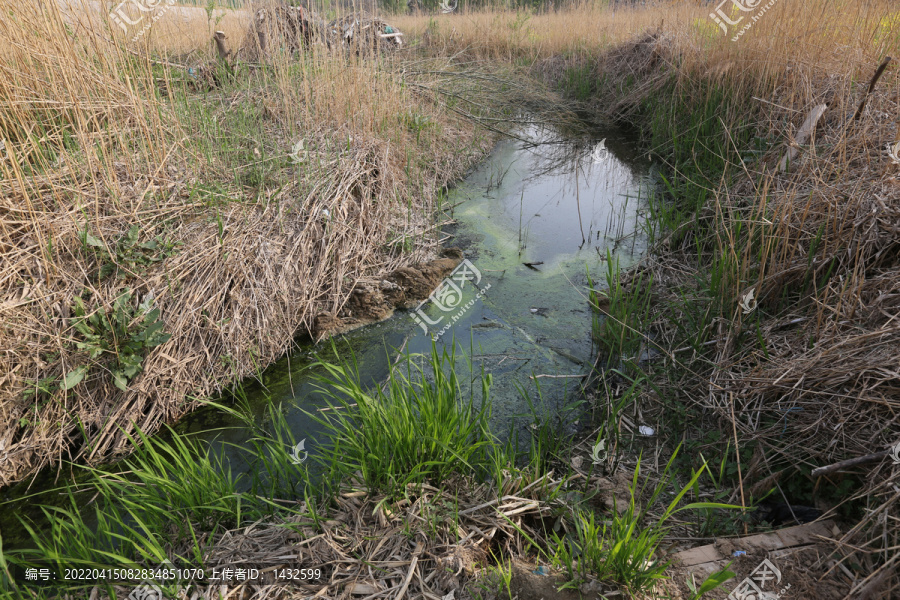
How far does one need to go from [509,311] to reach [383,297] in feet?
2.61

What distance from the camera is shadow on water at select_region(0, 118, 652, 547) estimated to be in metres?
2.30

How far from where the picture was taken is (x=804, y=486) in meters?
1.64

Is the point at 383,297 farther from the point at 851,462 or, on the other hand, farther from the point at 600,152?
the point at 600,152

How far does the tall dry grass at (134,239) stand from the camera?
6.80ft

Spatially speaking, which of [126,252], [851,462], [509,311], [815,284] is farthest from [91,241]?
[815,284]

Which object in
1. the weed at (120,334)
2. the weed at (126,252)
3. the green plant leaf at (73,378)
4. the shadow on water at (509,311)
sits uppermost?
the weed at (126,252)

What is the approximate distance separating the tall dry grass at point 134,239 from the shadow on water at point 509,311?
22cm

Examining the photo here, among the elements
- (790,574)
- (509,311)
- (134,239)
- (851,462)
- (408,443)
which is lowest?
(509,311)

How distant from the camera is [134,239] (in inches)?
91.5

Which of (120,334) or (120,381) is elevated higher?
(120,334)

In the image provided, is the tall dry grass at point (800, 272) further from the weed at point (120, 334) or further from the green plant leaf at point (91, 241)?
the green plant leaf at point (91, 241)

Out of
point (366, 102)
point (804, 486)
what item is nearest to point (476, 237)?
point (366, 102)

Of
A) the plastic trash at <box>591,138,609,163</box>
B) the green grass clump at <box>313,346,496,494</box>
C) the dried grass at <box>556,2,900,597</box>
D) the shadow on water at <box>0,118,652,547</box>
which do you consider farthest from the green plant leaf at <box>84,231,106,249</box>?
the plastic trash at <box>591,138,609,163</box>

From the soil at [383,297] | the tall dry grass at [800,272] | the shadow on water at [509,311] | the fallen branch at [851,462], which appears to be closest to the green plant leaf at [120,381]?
the shadow on water at [509,311]
